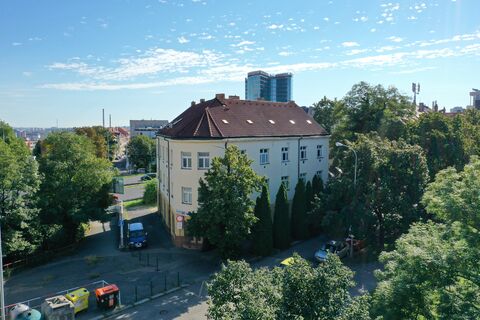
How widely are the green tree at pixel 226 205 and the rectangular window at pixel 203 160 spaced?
3.60 metres

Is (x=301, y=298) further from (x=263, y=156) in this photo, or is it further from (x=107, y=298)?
(x=263, y=156)

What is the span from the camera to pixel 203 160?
25.9 metres

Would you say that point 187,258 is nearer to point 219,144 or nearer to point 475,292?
point 219,144

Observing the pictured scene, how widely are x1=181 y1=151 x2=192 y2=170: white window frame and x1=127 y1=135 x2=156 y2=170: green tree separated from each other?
1808 inches

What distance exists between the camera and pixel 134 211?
1569 inches

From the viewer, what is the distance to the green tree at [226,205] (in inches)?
842

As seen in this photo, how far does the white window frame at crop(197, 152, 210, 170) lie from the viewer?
2583 centimetres

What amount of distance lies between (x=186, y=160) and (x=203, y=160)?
1366 mm

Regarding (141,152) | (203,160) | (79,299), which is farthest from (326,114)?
(141,152)

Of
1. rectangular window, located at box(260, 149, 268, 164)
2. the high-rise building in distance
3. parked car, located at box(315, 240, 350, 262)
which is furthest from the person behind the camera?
the high-rise building in distance

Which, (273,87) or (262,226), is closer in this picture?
(262,226)

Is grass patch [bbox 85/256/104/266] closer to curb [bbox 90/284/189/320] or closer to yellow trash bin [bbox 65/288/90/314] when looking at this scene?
yellow trash bin [bbox 65/288/90/314]

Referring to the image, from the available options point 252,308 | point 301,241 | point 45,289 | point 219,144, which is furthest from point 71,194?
point 252,308

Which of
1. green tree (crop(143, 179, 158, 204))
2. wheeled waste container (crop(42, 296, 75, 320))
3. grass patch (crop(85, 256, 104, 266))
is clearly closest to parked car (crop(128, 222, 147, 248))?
grass patch (crop(85, 256, 104, 266))
